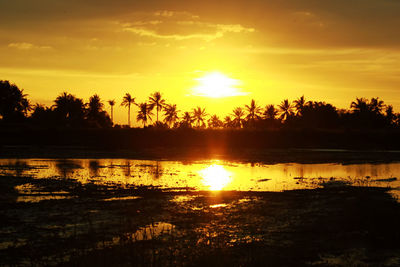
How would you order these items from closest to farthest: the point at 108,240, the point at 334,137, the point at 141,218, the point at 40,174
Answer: the point at 108,240
the point at 141,218
the point at 40,174
the point at 334,137

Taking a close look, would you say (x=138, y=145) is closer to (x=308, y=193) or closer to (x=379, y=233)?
(x=308, y=193)

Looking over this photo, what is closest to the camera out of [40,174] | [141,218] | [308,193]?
[141,218]

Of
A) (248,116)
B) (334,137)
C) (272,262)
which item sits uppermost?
(248,116)

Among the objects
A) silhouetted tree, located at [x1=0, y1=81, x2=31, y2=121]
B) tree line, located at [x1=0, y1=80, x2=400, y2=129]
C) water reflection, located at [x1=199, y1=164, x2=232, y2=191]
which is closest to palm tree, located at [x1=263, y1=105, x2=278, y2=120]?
tree line, located at [x1=0, y1=80, x2=400, y2=129]

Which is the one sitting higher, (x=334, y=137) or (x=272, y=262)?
(x=334, y=137)

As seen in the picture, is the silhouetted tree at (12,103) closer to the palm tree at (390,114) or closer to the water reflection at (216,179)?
the water reflection at (216,179)

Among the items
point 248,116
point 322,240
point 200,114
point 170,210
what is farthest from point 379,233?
point 200,114

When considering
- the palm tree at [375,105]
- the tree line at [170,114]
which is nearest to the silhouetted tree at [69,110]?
the tree line at [170,114]

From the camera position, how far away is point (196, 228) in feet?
46.1

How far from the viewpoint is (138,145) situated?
79750 mm

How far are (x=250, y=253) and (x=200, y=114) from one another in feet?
481

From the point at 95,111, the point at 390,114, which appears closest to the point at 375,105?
the point at 390,114

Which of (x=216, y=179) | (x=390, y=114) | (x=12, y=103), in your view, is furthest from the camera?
(x=390, y=114)

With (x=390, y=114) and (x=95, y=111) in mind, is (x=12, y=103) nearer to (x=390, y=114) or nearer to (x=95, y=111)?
(x=95, y=111)
